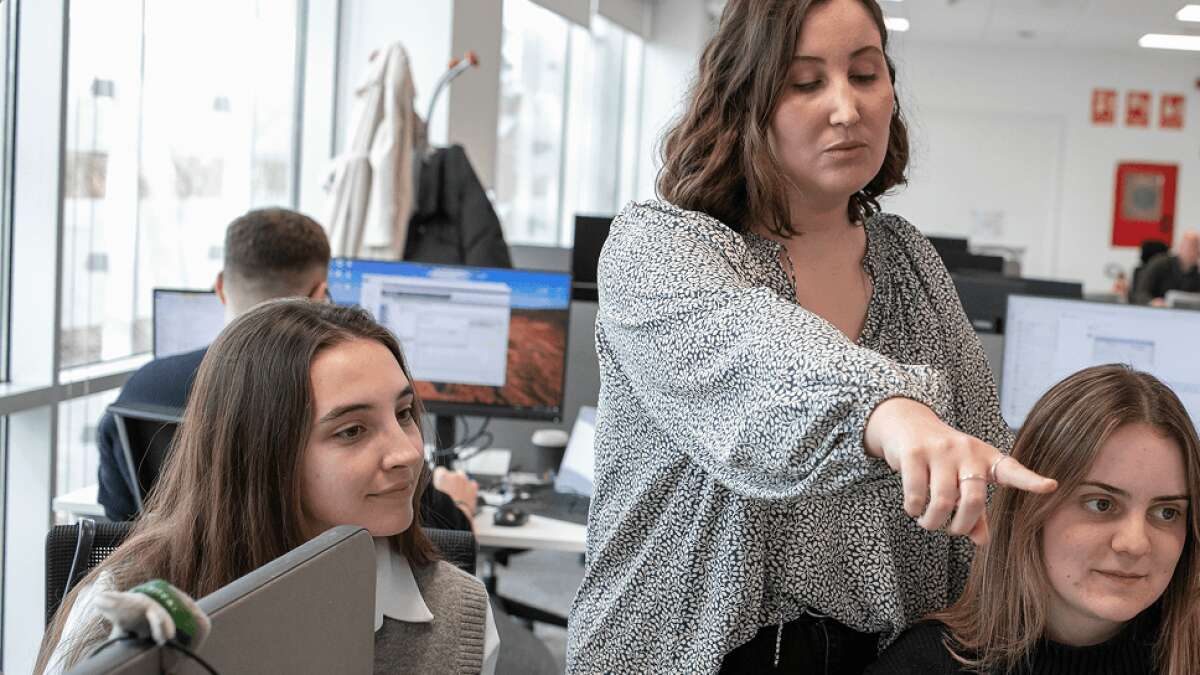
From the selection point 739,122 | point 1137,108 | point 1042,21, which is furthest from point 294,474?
point 1137,108

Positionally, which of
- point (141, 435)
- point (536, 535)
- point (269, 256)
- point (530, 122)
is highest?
point (530, 122)

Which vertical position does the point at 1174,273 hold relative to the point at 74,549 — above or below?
above

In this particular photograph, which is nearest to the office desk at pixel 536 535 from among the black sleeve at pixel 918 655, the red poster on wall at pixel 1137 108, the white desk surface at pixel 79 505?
the white desk surface at pixel 79 505

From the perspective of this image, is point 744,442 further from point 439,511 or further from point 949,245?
point 949,245

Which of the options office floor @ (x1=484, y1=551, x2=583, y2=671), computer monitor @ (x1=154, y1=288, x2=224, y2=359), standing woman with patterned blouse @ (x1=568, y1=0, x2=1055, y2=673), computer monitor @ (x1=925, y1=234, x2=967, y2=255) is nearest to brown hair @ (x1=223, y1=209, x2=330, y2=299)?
computer monitor @ (x1=154, y1=288, x2=224, y2=359)

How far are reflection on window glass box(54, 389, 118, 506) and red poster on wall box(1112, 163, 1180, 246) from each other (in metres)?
10.3

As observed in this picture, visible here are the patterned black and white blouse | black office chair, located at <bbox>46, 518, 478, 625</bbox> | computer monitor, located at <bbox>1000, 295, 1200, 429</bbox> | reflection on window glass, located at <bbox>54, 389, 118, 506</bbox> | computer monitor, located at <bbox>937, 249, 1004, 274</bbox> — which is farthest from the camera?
computer monitor, located at <bbox>937, 249, 1004, 274</bbox>

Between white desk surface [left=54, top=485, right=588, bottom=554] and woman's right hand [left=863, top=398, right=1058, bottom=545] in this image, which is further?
white desk surface [left=54, top=485, right=588, bottom=554]

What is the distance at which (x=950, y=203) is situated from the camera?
1186cm

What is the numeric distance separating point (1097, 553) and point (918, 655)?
0.21m

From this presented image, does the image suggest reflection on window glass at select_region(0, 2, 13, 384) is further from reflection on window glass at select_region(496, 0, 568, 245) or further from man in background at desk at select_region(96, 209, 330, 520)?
reflection on window glass at select_region(496, 0, 568, 245)

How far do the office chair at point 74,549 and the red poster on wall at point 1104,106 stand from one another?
458 inches

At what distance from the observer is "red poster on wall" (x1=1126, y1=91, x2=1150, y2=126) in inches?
459

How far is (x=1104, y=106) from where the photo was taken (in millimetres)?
11695
